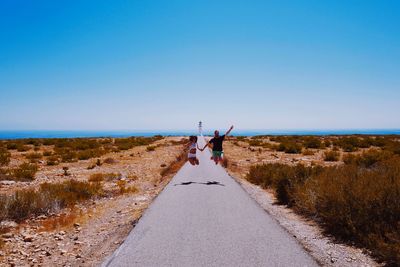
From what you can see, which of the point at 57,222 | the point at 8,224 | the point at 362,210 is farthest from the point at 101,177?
the point at 362,210

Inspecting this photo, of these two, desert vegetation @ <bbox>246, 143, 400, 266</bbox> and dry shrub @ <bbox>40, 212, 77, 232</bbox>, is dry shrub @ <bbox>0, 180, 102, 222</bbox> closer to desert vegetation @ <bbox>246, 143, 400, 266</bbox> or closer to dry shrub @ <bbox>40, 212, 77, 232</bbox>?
dry shrub @ <bbox>40, 212, 77, 232</bbox>

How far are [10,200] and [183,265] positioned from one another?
679cm

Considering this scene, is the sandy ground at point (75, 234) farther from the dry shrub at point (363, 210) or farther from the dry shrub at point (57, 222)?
the dry shrub at point (363, 210)

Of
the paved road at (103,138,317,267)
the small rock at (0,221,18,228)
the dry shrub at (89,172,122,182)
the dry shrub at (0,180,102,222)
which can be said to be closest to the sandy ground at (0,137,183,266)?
the small rock at (0,221,18,228)

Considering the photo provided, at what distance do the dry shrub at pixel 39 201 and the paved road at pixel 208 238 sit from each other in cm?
353

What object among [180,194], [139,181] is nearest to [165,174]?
[139,181]

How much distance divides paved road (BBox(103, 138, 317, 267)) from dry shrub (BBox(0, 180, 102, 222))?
3527 millimetres

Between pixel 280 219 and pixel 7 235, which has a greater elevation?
pixel 280 219

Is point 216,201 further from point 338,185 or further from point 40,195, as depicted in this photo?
point 40,195

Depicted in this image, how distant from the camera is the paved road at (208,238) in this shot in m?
5.14

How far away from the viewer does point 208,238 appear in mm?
6121

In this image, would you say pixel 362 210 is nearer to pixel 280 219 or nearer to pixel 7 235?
pixel 280 219

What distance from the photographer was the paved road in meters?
5.14

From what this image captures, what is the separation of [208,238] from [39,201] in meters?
6.24
